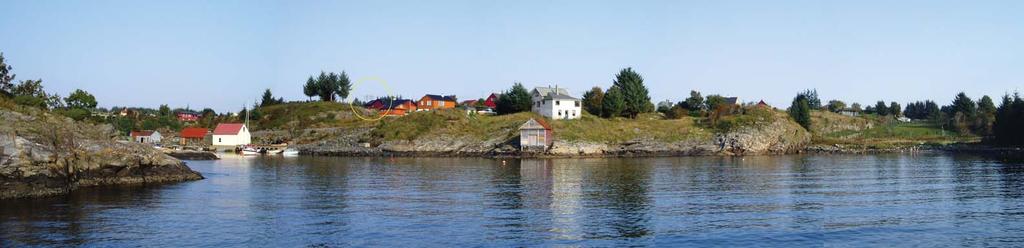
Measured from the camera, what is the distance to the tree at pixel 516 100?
5049 inches

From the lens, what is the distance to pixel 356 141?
384 ft

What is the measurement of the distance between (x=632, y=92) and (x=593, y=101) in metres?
8.78

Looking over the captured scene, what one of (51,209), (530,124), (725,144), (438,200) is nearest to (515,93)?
(530,124)

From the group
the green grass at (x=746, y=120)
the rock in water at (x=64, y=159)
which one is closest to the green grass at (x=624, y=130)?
the green grass at (x=746, y=120)

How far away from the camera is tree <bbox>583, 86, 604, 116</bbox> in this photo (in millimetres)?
130875

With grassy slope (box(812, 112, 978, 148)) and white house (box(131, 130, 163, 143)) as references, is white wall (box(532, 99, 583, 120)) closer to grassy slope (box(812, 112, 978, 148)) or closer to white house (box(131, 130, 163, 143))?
grassy slope (box(812, 112, 978, 148))

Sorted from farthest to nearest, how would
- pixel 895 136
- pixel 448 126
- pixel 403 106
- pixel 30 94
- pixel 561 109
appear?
pixel 403 106 < pixel 895 136 < pixel 561 109 < pixel 448 126 < pixel 30 94

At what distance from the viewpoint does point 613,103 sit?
403ft

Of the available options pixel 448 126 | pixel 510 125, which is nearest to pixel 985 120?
pixel 510 125

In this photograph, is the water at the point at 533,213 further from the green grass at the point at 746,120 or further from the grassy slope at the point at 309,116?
the grassy slope at the point at 309,116

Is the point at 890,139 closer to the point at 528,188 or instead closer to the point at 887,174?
the point at 887,174

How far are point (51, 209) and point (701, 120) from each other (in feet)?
328

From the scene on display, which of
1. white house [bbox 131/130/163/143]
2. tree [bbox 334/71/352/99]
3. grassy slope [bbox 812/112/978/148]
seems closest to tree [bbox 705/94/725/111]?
grassy slope [bbox 812/112/978/148]

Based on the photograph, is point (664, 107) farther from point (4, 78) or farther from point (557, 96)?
point (4, 78)
